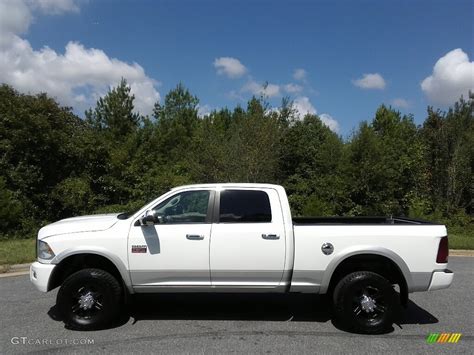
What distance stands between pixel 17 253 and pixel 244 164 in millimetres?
9748

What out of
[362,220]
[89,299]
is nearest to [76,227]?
[89,299]

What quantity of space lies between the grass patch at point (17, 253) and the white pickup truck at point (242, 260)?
4553mm

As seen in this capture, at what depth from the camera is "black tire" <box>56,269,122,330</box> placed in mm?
5566

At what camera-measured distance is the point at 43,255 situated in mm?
5688

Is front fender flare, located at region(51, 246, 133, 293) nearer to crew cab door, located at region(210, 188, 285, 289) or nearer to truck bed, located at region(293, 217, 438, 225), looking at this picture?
crew cab door, located at region(210, 188, 285, 289)

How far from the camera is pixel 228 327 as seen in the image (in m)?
5.67

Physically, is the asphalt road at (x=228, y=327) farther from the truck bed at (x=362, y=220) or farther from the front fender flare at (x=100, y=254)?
the truck bed at (x=362, y=220)

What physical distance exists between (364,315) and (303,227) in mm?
1279

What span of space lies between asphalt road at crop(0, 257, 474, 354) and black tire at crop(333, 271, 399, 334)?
13 cm

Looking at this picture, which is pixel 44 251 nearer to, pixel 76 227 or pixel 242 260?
pixel 76 227

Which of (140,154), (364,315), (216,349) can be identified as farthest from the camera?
(140,154)

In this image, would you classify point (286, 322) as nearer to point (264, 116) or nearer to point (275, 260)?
point (275, 260)

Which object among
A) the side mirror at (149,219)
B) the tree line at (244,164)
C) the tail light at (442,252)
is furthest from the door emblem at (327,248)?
the tree line at (244,164)

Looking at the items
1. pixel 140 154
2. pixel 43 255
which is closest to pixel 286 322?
pixel 43 255
